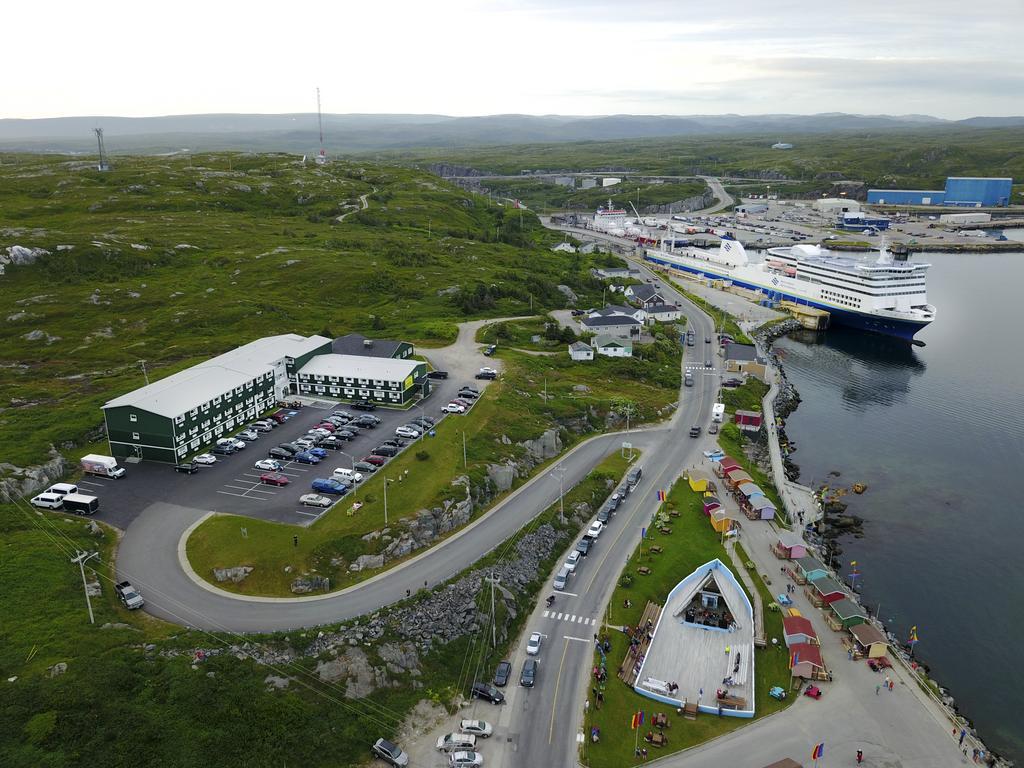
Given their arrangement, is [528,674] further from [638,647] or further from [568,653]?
[638,647]

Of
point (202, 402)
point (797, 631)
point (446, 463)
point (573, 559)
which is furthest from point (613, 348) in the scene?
point (202, 402)

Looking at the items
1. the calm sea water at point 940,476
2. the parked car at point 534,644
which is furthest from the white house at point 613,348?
the parked car at point 534,644

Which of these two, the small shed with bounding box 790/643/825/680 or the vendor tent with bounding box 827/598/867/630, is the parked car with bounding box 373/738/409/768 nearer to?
the small shed with bounding box 790/643/825/680

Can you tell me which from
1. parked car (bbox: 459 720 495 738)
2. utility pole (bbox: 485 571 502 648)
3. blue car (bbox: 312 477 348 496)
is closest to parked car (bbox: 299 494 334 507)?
blue car (bbox: 312 477 348 496)

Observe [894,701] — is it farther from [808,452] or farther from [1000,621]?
[808,452]

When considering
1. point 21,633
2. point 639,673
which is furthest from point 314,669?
point 639,673

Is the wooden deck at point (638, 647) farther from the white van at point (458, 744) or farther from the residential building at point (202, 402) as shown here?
the residential building at point (202, 402)
